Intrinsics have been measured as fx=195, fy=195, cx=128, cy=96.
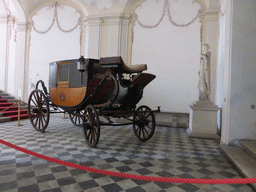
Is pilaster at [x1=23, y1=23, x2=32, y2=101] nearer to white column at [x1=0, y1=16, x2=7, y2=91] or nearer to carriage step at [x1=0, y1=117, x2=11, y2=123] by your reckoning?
white column at [x1=0, y1=16, x2=7, y2=91]

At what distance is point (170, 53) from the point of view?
820 centimetres

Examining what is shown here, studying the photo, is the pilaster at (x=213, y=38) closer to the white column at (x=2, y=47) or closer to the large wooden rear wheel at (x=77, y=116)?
the large wooden rear wheel at (x=77, y=116)

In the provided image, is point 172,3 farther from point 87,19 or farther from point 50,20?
point 50,20

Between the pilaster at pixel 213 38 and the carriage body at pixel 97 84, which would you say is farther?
the pilaster at pixel 213 38

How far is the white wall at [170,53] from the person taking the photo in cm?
798

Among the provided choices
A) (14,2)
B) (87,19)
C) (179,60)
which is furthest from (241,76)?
(14,2)

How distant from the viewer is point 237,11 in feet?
14.6

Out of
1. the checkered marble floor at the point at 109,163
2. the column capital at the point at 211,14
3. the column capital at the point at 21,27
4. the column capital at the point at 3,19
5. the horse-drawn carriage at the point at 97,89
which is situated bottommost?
the checkered marble floor at the point at 109,163

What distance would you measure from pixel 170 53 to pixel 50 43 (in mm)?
6158

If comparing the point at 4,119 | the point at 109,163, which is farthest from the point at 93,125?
the point at 4,119

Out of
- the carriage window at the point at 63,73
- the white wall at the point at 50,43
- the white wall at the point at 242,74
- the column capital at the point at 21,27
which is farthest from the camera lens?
the column capital at the point at 21,27

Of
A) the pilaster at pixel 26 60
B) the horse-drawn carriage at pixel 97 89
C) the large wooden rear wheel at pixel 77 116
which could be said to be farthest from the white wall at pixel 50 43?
the horse-drawn carriage at pixel 97 89

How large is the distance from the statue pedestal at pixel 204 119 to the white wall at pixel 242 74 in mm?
1530

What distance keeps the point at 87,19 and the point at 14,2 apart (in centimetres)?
404
